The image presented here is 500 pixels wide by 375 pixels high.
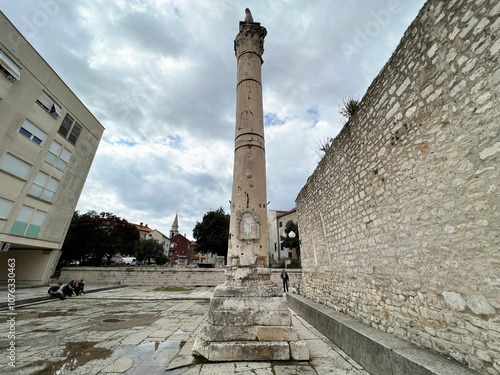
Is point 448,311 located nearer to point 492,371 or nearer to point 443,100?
point 492,371

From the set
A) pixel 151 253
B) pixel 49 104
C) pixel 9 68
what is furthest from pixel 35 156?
pixel 151 253

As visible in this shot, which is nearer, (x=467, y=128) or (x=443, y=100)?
(x=467, y=128)

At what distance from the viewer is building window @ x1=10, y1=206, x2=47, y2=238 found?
12242mm

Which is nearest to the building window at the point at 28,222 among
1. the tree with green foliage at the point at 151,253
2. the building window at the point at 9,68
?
the building window at the point at 9,68

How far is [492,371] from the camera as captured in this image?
6.64 feet

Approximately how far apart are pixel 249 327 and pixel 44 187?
54.7 feet

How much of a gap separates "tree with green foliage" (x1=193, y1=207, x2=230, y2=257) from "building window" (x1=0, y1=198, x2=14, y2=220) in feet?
67.1

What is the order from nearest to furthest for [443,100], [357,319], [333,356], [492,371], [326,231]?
[492,371] < [443,100] < [333,356] < [357,319] < [326,231]

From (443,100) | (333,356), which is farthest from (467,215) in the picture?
(333,356)

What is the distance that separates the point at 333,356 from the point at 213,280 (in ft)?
50.7

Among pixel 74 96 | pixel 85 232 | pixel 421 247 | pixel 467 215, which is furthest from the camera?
pixel 85 232

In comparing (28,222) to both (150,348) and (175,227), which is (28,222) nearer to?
(150,348)

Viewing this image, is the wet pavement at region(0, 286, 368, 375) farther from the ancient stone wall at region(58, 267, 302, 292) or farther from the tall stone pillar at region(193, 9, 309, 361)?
the ancient stone wall at region(58, 267, 302, 292)

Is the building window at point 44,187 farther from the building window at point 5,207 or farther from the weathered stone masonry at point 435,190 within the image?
the weathered stone masonry at point 435,190
